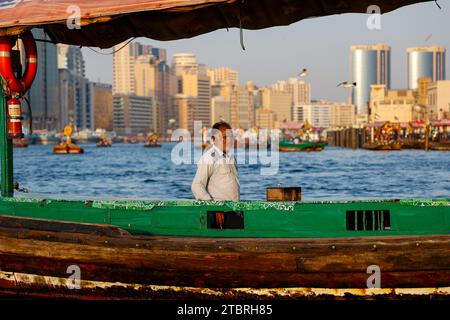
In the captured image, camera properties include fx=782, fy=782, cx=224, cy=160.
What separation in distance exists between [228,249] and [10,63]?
4281 millimetres

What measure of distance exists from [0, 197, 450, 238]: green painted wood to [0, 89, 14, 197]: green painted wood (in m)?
2.17

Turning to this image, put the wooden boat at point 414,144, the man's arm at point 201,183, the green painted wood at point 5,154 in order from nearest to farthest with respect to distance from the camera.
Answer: the man's arm at point 201,183
the green painted wood at point 5,154
the wooden boat at point 414,144

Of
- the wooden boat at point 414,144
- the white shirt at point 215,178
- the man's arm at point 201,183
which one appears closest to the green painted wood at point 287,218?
the man's arm at point 201,183

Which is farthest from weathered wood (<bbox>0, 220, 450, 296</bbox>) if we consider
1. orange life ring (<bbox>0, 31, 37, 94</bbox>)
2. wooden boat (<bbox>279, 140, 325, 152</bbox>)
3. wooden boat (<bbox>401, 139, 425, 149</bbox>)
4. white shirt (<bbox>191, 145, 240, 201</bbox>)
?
wooden boat (<bbox>279, 140, 325, 152</bbox>)

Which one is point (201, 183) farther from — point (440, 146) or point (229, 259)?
point (440, 146)

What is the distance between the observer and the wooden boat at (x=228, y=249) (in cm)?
933

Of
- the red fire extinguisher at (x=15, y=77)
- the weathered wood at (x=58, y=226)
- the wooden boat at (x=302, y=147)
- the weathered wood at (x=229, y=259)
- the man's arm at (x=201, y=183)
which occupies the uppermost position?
the red fire extinguisher at (x=15, y=77)

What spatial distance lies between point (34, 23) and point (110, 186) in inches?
1391

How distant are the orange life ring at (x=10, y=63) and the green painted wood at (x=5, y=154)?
0.26 meters

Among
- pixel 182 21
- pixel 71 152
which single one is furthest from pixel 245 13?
pixel 71 152

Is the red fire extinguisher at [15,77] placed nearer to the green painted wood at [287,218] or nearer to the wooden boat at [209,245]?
the wooden boat at [209,245]

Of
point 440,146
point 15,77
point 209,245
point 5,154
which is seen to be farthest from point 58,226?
point 440,146

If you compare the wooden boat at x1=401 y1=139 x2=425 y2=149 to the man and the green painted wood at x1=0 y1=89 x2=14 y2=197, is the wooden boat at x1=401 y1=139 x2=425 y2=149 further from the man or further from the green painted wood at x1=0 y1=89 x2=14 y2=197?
the green painted wood at x1=0 y1=89 x2=14 y2=197
